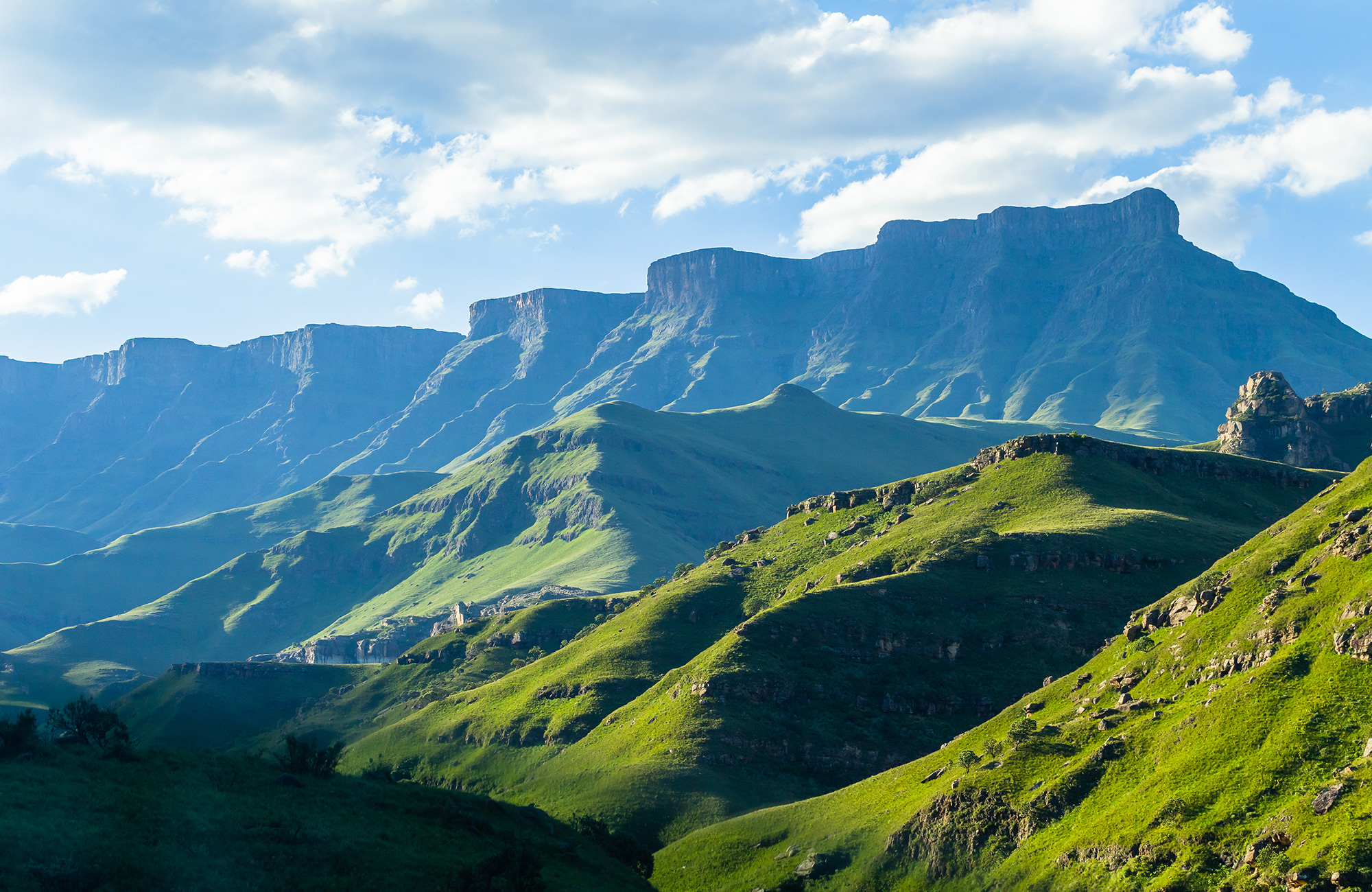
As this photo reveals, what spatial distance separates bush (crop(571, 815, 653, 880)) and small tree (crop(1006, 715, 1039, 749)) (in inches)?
1682

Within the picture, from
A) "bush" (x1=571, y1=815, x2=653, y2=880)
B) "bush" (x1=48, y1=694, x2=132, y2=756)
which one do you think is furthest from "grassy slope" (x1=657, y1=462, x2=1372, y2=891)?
"bush" (x1=48, y1=694, x2=132, y2=756)

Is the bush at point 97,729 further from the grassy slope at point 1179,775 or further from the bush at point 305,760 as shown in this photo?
the grassy slope at point 1179,775

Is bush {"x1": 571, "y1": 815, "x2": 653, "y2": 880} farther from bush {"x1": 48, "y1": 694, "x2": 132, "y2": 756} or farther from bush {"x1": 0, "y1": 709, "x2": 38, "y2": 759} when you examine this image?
bush {"x1": 0, "y1": 709, "x2": 38, "y2": 759}

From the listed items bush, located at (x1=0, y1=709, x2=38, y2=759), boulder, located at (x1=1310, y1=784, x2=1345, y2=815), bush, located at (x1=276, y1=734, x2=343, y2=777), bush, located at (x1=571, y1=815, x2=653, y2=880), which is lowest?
bush, located at (x1=571, y1=815, x2=653, y2=880)

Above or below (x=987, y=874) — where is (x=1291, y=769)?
above

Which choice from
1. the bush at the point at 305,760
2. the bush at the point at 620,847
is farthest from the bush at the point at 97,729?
the bush at the point at 620,847

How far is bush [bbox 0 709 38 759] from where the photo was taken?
290ft

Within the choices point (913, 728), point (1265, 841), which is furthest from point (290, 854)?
point (913, 728)

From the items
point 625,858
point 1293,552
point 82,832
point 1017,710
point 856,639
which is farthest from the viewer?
point 856,639

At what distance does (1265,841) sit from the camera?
316 ft

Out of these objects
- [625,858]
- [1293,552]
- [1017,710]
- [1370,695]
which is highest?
[1293,552]

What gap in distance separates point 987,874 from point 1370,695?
127 ft

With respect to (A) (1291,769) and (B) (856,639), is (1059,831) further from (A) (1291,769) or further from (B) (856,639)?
(B) (856,639)

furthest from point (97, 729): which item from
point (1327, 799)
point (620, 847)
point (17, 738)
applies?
point (1327, 799)
